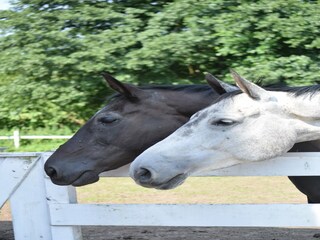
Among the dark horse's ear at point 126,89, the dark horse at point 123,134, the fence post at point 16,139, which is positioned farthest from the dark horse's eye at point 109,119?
the fence post at point 16,139

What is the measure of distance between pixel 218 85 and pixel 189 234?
2.16 metres

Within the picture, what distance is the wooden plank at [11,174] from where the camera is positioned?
152 inches

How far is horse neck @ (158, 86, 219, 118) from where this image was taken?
3.76m

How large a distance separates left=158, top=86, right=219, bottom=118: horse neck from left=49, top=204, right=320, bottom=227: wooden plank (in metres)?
0.63

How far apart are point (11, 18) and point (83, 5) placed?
4.55 feet

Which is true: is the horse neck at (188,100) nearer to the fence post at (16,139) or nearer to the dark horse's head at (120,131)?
the dark horse's head at (120,131)

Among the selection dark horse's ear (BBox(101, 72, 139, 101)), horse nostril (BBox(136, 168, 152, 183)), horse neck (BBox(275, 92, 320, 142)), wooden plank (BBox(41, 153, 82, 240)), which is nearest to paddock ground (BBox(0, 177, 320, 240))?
wooden plank (BBox(41, 153, 82, 240))

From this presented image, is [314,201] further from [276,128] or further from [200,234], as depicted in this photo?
[200,234]

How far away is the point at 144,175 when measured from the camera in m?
2.98

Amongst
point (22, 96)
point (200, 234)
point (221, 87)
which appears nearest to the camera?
point (221, 87)

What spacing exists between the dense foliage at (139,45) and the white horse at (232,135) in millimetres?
5987

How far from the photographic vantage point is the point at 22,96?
11.2m

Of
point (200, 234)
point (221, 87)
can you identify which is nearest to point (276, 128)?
point (221, 87)

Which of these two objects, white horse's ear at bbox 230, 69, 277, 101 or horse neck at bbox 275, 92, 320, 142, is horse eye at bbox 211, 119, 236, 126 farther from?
horse neck at bbox 275, 92, 320, 142
